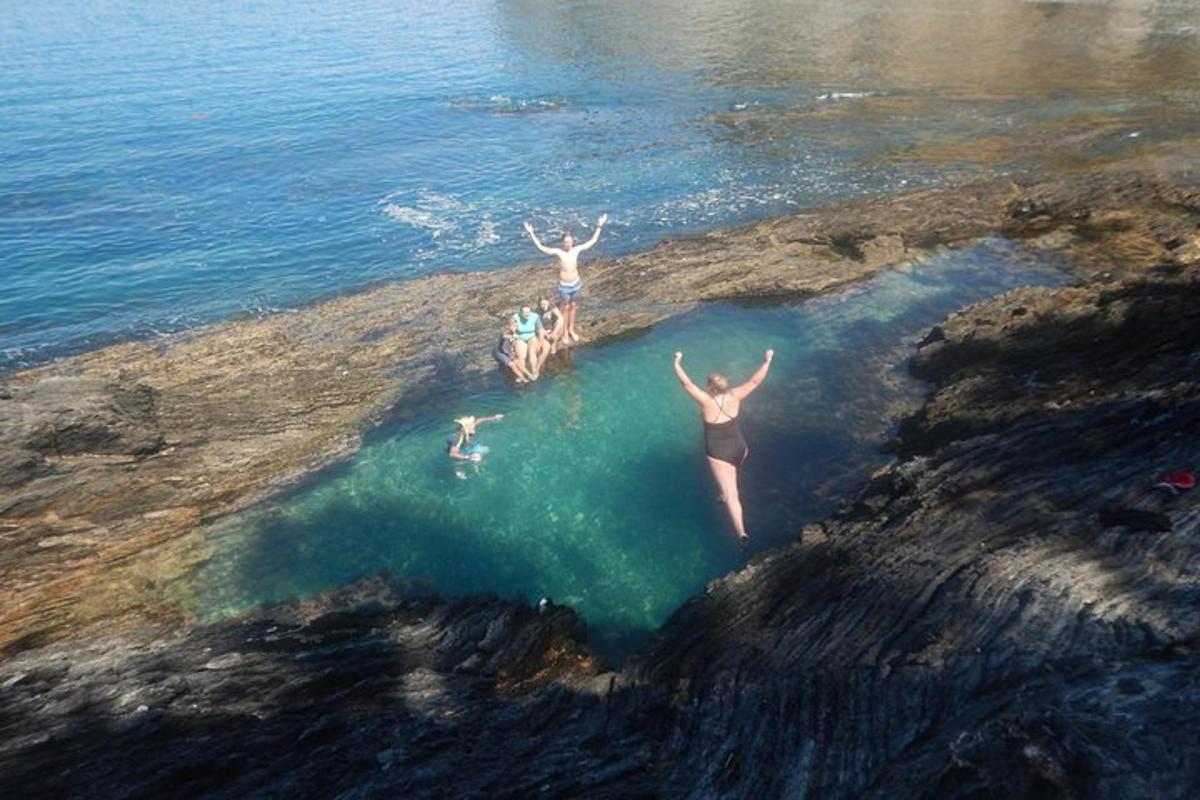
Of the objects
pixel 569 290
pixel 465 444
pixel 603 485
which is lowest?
pixel 603 485

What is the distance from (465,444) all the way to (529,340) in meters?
3.30

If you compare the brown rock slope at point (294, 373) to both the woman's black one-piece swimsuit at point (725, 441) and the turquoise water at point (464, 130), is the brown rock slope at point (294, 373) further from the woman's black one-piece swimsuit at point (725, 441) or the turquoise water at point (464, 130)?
the woman's black one-piece swimsuit at point (725, 441)

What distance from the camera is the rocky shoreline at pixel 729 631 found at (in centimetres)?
662

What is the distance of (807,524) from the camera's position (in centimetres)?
1266

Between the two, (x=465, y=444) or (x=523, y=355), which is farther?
(x=523, y=355)

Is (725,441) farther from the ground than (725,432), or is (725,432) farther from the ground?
(725,432)

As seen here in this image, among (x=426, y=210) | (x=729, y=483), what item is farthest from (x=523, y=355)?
(x=426, y=210)

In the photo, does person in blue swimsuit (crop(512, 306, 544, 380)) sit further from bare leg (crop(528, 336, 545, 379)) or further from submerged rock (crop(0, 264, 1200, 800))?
submerged rock (crop(0, 264, 1200, 800))

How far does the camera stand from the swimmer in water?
15.2 metres

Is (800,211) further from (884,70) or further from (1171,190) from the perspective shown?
(884,70)

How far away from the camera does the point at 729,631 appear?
995 centimetres

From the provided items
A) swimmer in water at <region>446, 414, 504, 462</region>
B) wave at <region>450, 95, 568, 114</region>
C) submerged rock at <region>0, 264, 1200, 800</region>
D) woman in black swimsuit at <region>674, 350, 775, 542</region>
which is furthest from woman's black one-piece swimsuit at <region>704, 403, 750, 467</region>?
wave at <region>450, 95, 568, 114</region>

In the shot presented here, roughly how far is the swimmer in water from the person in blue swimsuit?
248cm

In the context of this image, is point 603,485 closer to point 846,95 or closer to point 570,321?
point 570,321
